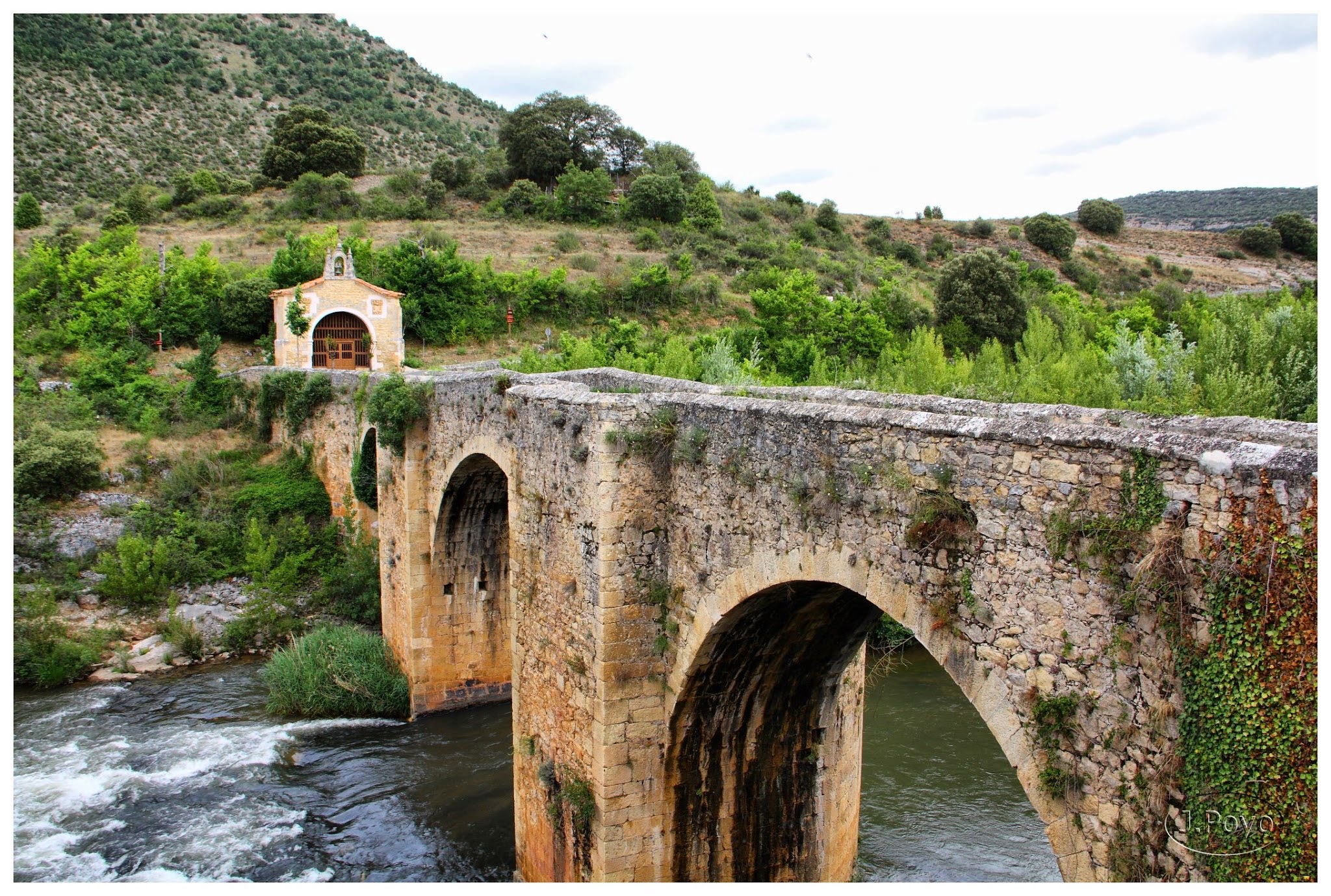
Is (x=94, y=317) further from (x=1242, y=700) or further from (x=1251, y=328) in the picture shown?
(x=1242, y=700)

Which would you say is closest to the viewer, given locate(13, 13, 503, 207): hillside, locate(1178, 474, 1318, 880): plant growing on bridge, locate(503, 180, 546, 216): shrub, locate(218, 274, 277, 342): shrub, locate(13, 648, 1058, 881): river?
locate(1178, 474, 1318, 880): plant growing on bridge

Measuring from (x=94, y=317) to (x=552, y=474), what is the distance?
24.6 meters

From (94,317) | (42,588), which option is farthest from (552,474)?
(94,317)

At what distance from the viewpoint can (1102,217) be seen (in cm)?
5506

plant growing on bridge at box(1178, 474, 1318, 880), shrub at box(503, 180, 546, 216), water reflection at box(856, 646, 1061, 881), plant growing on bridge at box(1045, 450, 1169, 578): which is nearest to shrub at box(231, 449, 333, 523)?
water reflection at box(856, 646, 1061, 881)

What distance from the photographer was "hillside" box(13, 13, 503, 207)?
155ft

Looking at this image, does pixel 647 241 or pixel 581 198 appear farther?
pixel 581 198

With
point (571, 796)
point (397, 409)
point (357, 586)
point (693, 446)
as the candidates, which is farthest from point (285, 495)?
point (693, 446)

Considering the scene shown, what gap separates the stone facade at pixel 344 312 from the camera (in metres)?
25.8

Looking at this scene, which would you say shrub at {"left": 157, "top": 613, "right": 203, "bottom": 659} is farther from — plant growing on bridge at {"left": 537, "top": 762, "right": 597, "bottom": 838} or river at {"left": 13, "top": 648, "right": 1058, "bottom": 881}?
plant growing on bridge at {"left": 537, "top": 762, "right": 597, "bottom": 838}

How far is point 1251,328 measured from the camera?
13.6m

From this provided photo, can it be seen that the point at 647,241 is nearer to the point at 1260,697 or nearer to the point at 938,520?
the point at 938,520

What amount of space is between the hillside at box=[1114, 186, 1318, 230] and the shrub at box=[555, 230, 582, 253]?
121 ft

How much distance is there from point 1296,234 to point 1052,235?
11.3m
